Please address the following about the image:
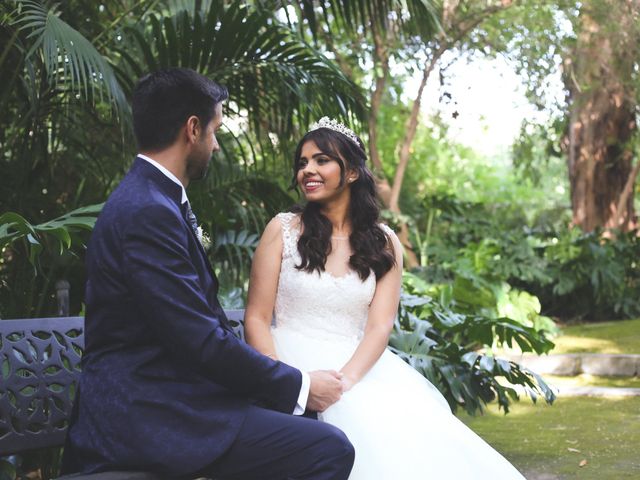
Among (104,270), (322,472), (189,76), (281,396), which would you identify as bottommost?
(322,472)

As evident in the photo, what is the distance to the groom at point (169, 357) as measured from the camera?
244cm

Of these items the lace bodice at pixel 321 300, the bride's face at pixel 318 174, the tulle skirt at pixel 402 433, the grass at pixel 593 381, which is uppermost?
the bride's face at pixel 318 174

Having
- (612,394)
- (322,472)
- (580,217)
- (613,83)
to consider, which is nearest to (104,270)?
(322,472)

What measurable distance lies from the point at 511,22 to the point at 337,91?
567cm

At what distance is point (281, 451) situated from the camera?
258 cm

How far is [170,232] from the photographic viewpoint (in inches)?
96.6

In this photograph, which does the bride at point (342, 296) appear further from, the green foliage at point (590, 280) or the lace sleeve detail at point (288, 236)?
the green foliage at point (590, 280)

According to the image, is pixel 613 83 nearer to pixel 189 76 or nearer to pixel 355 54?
pixel 355 54

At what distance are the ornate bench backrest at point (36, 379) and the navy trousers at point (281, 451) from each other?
97 centimetres

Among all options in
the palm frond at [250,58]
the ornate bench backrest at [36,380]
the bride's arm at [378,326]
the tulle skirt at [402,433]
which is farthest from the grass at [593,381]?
the ornate bench backrest at [36,380]

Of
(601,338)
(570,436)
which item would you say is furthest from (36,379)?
(601,338)

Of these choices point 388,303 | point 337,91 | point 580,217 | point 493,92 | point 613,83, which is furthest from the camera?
point 580,217

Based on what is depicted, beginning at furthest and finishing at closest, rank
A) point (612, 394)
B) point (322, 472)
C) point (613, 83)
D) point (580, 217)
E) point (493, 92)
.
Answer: point (580, 217) < point (613, 83) < point (493, 92) < point (612, 394) < point (322, 472)

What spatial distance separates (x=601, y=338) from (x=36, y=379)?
7438 millimetres
